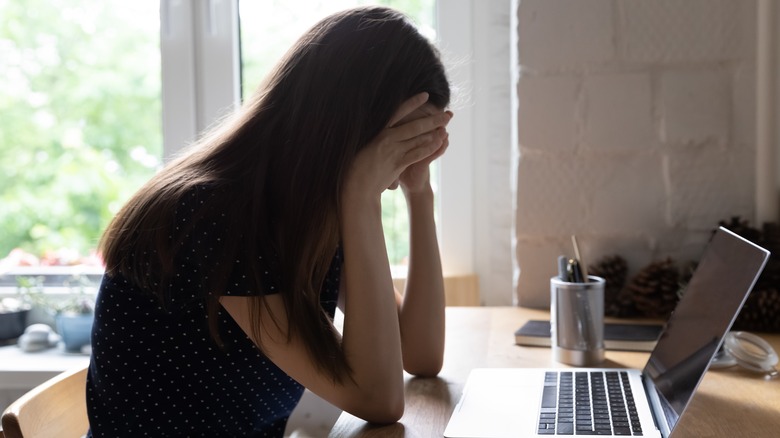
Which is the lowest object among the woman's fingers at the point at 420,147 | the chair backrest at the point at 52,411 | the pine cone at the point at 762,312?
the chair backrest at the point at 52,411

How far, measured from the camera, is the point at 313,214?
0.93m

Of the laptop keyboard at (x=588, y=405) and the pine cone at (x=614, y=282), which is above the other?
the pine cone at (x=614, y=282)

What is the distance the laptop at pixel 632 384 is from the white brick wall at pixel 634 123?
46cm

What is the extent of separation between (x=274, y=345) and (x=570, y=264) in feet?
1.47

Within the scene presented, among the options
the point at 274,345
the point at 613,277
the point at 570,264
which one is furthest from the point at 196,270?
the point at 613,277

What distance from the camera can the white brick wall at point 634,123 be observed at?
1.45 metres

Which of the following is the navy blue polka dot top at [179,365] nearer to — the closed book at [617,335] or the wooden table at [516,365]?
the wooden table at [516,365]

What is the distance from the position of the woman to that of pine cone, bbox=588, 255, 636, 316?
1.90 feet

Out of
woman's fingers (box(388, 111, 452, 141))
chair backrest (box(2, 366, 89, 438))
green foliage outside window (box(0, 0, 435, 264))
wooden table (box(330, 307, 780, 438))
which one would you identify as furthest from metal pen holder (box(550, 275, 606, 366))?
green foliage outside window (box(0, 0, 435, 264))

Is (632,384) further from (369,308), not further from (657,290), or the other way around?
(657,290)

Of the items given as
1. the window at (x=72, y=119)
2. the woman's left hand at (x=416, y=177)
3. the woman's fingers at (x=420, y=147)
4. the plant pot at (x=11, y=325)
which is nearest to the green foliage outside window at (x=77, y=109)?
the window at (x=72, y=119)

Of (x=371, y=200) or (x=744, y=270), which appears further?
(x=371, y=200)

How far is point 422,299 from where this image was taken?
1.17m

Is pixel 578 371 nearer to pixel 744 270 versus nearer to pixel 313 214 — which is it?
pixel 744 270
